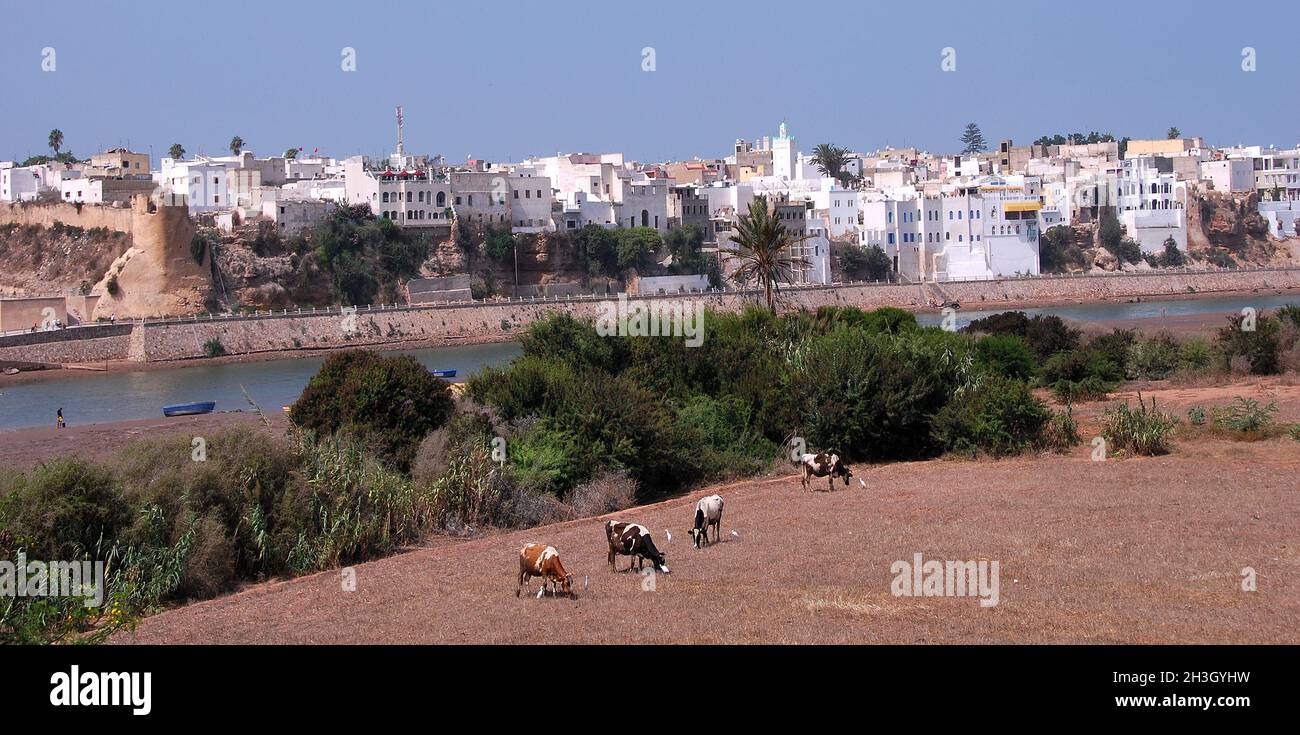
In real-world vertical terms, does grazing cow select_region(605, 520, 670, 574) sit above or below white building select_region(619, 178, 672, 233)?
below

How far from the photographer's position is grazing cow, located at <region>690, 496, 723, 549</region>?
41.0 feet

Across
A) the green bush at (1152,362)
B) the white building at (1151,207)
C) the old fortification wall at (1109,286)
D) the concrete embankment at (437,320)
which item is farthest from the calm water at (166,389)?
the white building at (1151,207)

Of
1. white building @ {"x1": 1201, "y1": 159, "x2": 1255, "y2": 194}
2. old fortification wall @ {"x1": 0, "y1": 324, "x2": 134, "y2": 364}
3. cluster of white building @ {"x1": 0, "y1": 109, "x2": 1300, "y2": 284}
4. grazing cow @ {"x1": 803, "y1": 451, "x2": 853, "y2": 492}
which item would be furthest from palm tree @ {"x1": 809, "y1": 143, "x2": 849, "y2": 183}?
grazing cow @ {"x1": 803, "y1": 451, "x2": 853, "y2": 492}

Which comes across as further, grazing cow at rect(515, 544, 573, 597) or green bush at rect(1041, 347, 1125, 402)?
green bush at rect(1041, 347, 1125, 402)

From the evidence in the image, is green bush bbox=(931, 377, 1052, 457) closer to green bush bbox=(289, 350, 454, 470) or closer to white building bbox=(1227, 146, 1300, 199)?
green bush bbox=(289, 350, 454, 470)

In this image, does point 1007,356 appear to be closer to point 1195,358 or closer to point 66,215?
point 1195,358

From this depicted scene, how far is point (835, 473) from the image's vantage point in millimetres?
16484

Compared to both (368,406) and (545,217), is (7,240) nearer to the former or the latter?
(545,217)

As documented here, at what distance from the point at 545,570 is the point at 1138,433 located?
10064 millimetres

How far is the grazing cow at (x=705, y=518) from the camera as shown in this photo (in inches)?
492

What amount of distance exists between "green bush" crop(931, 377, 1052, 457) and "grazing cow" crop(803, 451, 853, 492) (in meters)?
3.13

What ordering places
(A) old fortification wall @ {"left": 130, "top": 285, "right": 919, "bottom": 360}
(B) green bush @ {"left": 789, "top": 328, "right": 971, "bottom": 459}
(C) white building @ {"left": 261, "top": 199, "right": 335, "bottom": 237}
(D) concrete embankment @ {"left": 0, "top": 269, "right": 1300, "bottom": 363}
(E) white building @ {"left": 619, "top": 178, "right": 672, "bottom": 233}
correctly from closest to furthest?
(B) green bush @ {"left": 789, "top": 328, "right": 971, "bottom": 459} → (D) concrete embankment @ {"left": 0, "top": 269, "right": 1300, "bottom": 363} → (A) old fortification wall @ {"left": 130, "top": 285, "right": 919, "bottom": 360} → (C) white building @ {"left": 261, "top": 199, "right": 335, "bottom": 237} → (E) white building @ {"left": 619, "top": 178, "right": 672, "bottom": 233}

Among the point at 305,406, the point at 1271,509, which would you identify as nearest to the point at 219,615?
the point at 305,406

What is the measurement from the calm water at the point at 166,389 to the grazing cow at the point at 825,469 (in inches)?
659
